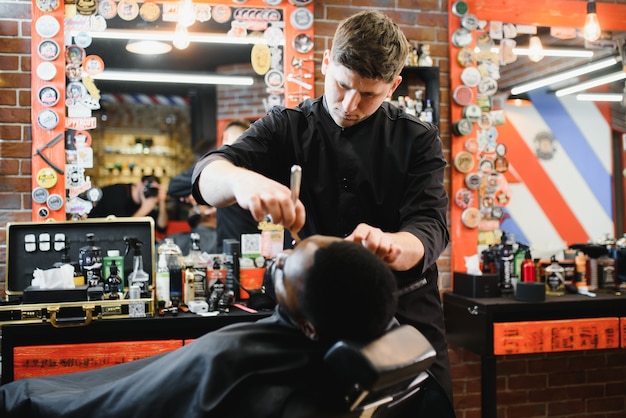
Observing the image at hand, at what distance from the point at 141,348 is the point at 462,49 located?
2.54m

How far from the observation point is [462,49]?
3562 millimetres

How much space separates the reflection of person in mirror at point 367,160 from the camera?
1.54 meters

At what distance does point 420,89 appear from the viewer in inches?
141

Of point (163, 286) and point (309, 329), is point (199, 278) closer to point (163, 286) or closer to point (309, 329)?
point (163, 286)

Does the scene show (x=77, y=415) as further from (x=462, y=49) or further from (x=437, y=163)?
(x=462, y=49)

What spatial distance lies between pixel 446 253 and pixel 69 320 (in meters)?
2.18

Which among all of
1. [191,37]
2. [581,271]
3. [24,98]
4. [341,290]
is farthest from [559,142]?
[341,290]

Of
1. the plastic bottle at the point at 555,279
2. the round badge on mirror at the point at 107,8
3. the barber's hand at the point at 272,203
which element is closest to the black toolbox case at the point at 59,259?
the round badge on mirror at the point at 107,8

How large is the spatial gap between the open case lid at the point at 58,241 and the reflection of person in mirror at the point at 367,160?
4.63 feet

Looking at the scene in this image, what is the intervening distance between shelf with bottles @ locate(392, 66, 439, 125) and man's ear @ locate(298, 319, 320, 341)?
255cm

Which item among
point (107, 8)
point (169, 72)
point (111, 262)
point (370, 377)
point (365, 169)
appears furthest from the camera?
point (169, 72)

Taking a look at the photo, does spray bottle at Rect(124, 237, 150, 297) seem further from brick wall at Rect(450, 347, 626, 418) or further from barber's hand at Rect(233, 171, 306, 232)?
brick wall at Rect(450, 347, 626, 418)

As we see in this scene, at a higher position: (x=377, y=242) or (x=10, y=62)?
(x=10, y=62)

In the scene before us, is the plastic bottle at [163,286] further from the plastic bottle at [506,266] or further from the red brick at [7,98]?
the plastic bottle at [506,266]
